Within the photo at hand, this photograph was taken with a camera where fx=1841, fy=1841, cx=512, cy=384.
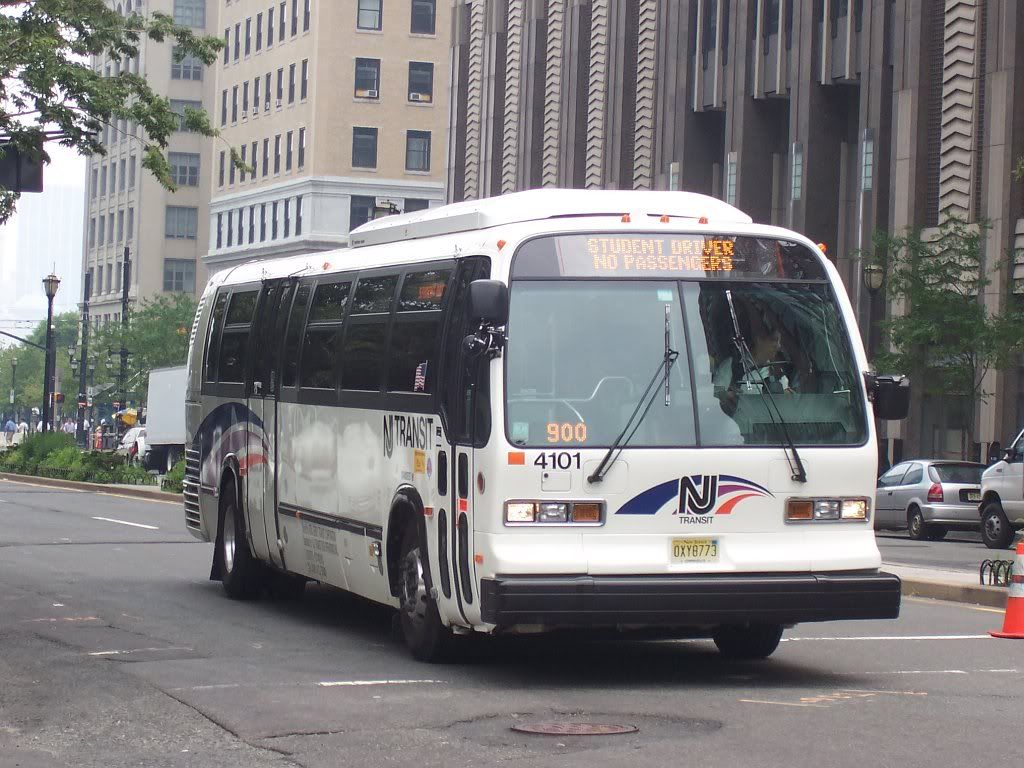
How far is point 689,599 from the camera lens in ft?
34.8

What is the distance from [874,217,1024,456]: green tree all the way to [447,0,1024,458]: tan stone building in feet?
2.90

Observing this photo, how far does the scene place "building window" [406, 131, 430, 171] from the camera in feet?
322

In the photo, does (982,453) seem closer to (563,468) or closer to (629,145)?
(629,145)

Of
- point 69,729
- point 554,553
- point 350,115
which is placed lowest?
point 69,729

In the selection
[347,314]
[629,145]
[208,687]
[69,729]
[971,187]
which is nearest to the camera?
[69,729]

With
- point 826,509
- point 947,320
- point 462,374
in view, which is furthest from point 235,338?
point 947,320

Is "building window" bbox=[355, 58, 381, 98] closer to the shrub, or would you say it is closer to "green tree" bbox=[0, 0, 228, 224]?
the shrub

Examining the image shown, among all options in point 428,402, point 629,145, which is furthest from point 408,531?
point 629,145

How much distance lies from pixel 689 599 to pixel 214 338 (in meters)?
7.99

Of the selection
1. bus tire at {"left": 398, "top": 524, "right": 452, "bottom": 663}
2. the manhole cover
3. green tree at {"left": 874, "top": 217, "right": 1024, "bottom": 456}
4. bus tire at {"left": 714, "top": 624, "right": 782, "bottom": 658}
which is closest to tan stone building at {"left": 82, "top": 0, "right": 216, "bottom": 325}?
green tree at {"left": 874, "top": 217, "right": 1024, "bottom": 456}

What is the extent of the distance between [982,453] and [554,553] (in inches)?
1280

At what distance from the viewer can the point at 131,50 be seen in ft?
67.2

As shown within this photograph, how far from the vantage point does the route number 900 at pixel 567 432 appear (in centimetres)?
1073

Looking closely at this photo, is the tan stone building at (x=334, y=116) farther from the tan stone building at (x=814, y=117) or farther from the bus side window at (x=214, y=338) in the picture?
the bus side window at (x=214, y=338)
